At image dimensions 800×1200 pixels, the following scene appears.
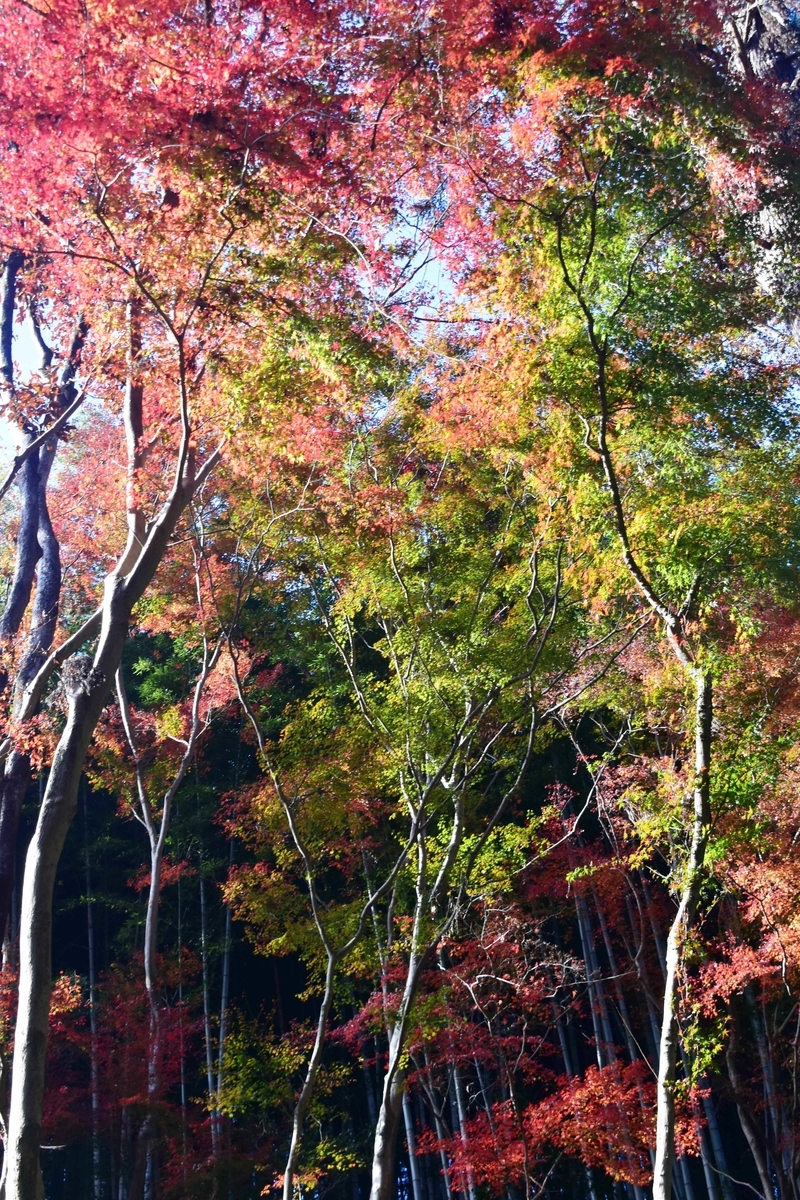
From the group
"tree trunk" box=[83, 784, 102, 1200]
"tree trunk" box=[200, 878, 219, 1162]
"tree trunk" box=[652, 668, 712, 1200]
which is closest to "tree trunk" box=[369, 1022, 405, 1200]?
"tree trunk" box=[652, 668, 712, 1200]

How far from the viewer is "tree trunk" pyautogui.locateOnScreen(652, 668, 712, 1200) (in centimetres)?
543

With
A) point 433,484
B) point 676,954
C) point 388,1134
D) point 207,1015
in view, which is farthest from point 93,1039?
point 676,954

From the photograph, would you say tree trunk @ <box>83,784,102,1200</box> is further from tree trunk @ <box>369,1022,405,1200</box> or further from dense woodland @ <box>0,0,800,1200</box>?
tree trunk @ <box>369,1022,405,1200</box>

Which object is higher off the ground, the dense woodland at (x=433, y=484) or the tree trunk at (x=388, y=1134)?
the dense woodland at (x=433, y=484)

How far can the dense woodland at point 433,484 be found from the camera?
527 cm

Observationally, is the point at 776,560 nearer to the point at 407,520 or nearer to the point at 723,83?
the point at 407,520

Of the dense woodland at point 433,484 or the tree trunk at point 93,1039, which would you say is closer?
the dense woodland at point 433,484

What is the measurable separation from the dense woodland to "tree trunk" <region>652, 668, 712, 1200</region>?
0.03m

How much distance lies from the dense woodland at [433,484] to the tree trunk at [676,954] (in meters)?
0.03

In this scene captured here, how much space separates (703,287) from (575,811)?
8570 mm

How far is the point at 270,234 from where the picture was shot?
17.9ft

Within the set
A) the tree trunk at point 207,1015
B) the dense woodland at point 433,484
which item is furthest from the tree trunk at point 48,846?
the tree trunk at point 207,1015

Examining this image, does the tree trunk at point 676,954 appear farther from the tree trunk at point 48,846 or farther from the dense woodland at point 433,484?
the tree trunk at point 48,846

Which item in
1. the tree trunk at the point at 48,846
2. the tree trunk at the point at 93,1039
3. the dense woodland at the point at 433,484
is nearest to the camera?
the tree trunk at the point at 48,846
